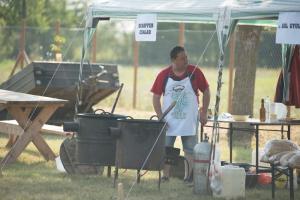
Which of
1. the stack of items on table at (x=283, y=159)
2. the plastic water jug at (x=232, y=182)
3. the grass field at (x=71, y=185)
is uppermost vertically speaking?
the stack of items on table at (x=283, y=159)

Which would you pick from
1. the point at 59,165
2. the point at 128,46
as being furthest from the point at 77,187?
the point at 128,46

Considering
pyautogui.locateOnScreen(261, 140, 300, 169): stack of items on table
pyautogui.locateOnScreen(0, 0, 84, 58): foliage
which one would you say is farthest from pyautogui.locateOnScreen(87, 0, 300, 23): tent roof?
pyautogui.locateOnScreen(0, 0, 84, 58): foliage

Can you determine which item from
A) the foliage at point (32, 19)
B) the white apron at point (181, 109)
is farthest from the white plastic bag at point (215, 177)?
the foliage at point (32, 19)

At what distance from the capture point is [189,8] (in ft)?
35.8

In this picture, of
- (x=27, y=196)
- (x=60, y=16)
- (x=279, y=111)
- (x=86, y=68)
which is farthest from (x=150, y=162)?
(x=60, y=16)

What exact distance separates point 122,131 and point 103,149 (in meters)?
0.73

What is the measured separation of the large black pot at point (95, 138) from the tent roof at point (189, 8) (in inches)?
62.1

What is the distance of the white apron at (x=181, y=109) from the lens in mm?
11383

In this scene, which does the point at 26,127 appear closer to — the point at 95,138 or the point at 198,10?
the point at 95,138

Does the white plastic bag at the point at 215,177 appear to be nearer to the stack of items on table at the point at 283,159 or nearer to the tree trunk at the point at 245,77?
the stack of items on table at the point at 283,159

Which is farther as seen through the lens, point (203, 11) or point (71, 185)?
point (71, 185)

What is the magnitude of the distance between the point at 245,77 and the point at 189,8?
5800mm

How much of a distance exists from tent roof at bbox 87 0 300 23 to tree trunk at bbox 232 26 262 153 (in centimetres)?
493

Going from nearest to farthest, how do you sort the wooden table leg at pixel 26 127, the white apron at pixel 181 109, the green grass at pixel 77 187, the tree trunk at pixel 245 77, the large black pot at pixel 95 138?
the green grass at pixel 77 187, the large black pot at pixel 95 138, the white apron at pixel 181 109, the wooden table leg at pixel 26 127, the tree trunk at pixel 245 77
